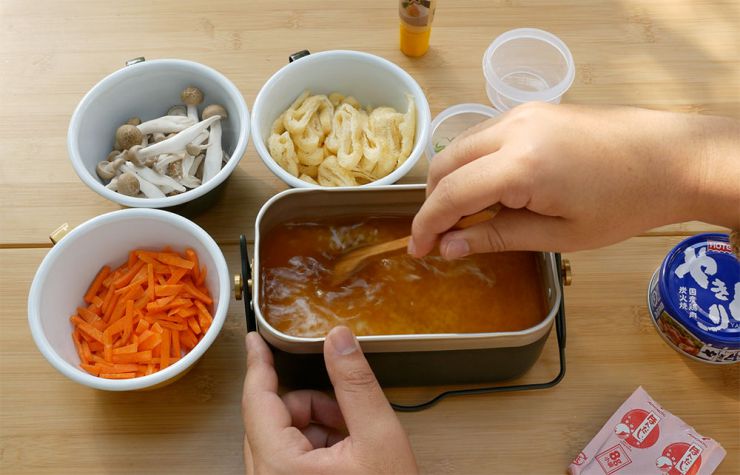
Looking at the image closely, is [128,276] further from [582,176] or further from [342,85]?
[582,176]

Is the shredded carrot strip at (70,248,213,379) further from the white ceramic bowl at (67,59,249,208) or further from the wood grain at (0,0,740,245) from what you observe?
the wood grain at (0,0,740,245)

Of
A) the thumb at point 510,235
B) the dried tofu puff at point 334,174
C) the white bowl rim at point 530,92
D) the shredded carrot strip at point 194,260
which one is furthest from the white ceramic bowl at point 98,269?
the white bowl rim at point 530,92

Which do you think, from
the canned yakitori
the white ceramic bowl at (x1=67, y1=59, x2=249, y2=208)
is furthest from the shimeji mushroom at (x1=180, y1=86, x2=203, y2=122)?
the canned yakitori

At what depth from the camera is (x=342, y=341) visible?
814mm

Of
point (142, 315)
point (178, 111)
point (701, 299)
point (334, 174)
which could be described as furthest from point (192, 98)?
point (701, 299)

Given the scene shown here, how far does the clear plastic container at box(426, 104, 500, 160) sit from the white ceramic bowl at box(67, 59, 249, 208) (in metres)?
0.32

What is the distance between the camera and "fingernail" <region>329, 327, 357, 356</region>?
811mm

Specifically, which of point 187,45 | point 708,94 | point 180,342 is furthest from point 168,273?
point 708,94

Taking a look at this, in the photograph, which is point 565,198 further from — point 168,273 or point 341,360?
point 168,273

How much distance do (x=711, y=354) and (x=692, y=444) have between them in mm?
131

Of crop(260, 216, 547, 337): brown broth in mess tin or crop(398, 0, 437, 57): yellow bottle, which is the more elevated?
crop(398, 0, 437, 57): yellow bottle

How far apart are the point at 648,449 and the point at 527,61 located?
690 millimetres

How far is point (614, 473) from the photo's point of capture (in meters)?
0.93

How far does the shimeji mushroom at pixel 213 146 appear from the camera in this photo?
1.08 metres
